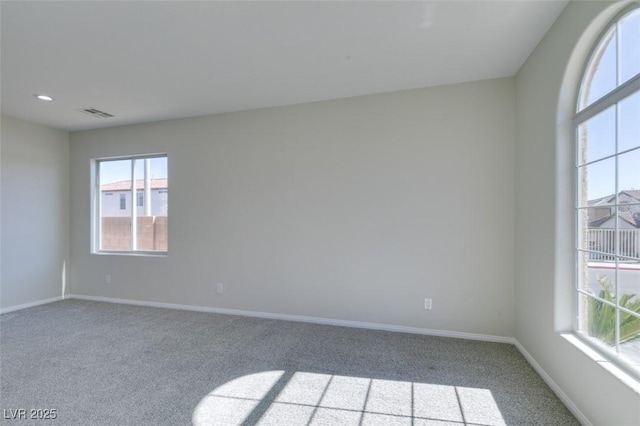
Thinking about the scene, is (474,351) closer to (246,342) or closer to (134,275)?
(246,342)

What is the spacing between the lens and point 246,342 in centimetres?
311

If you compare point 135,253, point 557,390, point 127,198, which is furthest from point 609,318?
point 127,198

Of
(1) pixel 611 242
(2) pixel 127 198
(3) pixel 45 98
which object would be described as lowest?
(1) pixel 611 242

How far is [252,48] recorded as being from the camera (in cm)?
256

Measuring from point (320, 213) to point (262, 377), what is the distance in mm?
1873

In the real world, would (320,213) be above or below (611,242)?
above

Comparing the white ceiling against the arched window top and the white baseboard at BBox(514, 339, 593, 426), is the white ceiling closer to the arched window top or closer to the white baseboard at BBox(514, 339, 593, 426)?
the arched window top

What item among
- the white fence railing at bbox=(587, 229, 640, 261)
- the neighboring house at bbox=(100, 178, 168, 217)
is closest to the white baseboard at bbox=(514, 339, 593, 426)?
the white fence railing at bbox=(587, 229, 640, 261)

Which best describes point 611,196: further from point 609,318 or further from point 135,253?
point 135,253

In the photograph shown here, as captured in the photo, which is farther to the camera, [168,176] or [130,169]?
[130,169]

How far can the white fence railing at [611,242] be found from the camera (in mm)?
1624

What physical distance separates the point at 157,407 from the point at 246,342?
1.11m

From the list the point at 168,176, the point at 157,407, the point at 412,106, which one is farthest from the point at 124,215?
the point at 412,106

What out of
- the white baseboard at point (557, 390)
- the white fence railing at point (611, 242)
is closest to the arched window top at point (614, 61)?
the white fence railing at point (611, 242)
